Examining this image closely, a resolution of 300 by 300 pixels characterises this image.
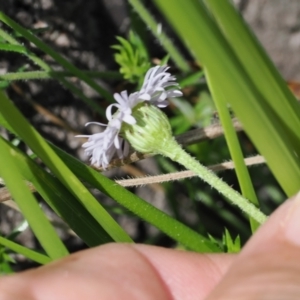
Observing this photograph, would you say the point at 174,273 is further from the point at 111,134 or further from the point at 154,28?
the point at 154,28

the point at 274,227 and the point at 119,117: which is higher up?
the point at 119,117

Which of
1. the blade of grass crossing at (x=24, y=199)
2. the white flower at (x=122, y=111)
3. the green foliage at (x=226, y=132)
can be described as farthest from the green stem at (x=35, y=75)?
the blade of grass crossing at (x=24, y=199)

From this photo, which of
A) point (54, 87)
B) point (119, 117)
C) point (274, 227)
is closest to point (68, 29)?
point (54, 87)

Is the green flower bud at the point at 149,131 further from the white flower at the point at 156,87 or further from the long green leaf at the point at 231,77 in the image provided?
the long green leaf at the point at 231,77

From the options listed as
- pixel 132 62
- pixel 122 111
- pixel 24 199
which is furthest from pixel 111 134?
pixel 132 62

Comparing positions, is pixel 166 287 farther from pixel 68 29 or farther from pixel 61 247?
pixel 68 29

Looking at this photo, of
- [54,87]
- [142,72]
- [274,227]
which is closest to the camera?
[274,227]
